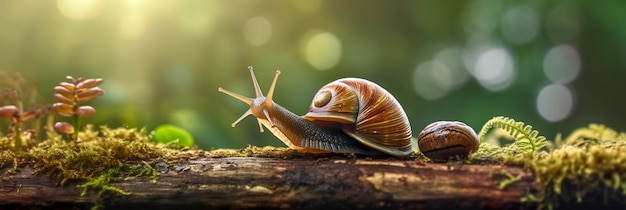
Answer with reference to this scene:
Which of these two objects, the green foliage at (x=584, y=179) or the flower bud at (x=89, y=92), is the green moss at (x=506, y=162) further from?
the flower bud at (x=89, y=92)

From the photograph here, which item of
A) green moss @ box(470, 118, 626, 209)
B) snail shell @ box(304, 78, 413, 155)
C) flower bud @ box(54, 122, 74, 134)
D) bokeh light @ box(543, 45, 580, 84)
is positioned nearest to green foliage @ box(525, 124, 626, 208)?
green moss @ box(470, 118, 626, 209)

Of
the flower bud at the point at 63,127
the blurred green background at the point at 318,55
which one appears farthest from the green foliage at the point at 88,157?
the blurred green background at the point at 318,55

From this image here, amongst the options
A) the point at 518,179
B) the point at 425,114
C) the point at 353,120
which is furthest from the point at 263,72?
the point at 518,179

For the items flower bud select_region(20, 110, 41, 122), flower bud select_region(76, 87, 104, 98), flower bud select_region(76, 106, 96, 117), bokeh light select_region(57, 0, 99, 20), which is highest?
bokeh light select_region(57, 0, 99, 20)

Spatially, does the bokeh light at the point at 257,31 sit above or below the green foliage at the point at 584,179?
above

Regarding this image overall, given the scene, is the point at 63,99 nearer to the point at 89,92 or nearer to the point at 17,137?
the point at 89,92

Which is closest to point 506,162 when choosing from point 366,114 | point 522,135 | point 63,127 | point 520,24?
point 522,135

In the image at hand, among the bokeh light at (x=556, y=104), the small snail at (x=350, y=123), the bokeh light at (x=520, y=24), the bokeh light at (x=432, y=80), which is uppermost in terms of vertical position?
the bokeh light at (x=520, y=24)

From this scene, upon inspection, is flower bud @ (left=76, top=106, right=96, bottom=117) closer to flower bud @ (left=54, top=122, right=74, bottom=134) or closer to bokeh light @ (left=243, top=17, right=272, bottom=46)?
flower bud @ (left=54, top=122, right=74, bottom=134)
